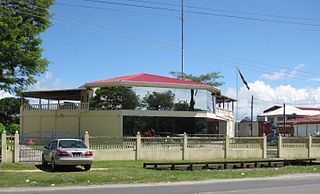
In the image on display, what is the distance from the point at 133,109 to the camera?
3778 cm

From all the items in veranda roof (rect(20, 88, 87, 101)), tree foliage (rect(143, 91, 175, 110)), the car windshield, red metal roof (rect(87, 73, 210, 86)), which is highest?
red metal roof (rect(87, 73, 210, 86))

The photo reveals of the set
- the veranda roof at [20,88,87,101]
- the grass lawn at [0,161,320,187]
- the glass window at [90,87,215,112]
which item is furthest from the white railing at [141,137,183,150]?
the veranda roof at [20,88,87,101]

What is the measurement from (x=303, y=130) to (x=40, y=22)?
5779 cm

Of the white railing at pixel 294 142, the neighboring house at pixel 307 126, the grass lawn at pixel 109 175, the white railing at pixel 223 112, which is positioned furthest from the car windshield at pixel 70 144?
the neighboring house at pixel 307 126

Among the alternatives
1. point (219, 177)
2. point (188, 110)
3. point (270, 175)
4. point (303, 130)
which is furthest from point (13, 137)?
point (303, 130)

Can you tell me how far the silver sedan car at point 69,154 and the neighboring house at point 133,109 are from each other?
15.6 meters

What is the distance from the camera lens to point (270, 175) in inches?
824

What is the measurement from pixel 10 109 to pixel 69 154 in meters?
55.7

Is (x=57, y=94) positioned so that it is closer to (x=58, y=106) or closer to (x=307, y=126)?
(x=58, y=106)

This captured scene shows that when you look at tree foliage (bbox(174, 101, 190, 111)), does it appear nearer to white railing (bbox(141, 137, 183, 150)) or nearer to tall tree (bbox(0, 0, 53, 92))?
white railing (bbox(141, 137, 183, 150))

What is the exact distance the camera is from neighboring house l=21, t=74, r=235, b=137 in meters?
37.6

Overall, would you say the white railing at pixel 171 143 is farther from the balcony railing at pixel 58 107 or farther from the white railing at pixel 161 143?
the balcony railing at pixel 58 107

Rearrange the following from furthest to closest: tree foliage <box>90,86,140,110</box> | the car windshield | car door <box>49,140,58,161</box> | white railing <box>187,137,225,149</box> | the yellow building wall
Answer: the yellow building wall < tree foliage <box>90,86,140,110</box> < white railing <box>187,137,225,149</box> < the car windshield < car door <box>49,140,58,161</box>

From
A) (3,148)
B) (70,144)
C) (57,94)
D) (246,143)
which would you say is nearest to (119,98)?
(57,94)
